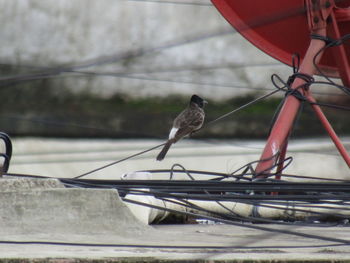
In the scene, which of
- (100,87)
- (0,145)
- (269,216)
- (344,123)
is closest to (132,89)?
(100,87)

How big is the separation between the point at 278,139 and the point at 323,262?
1962 millimetres

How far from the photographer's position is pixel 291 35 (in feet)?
19.7

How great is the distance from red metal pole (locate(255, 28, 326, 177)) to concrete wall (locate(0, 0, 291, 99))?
8.93 feet

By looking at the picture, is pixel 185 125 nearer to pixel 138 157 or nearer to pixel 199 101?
pixel 199 101

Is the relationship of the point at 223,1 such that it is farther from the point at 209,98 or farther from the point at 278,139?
the point at 209,98

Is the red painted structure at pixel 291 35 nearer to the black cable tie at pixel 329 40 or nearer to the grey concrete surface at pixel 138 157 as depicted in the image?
the black cable tie at pixel 329 40

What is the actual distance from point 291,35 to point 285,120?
90 centimetres

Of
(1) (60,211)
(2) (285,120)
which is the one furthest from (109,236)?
(2) (285,120)

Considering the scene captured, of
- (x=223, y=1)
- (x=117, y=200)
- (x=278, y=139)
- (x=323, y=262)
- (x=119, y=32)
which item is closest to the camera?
(x=323, y=262)

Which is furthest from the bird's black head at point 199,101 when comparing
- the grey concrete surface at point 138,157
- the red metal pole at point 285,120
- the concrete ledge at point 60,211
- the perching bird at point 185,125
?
the concrete ledge at point 60,211

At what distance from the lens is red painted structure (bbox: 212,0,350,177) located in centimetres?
523

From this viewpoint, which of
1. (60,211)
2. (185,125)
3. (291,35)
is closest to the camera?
(60,211)

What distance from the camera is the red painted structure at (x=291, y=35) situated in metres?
5.23

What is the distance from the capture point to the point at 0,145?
851cm
